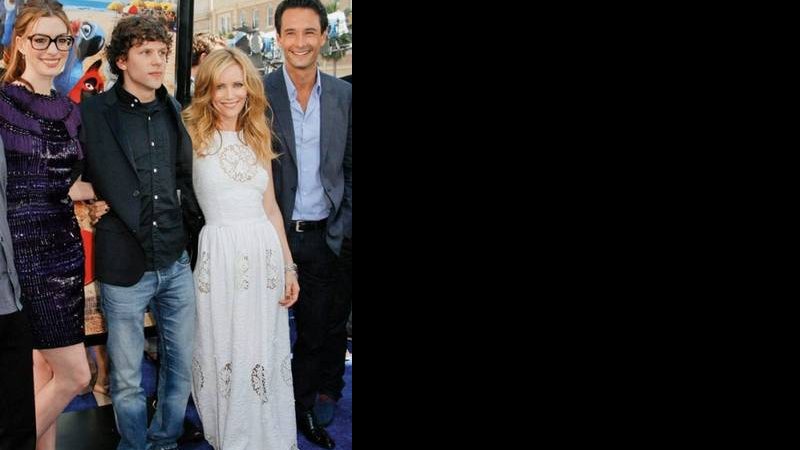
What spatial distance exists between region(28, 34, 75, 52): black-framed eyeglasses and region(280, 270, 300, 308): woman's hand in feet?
3.07

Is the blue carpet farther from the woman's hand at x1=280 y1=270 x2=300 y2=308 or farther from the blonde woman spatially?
the woman's hand at x1=280 y1=270 x2=300 y2=308

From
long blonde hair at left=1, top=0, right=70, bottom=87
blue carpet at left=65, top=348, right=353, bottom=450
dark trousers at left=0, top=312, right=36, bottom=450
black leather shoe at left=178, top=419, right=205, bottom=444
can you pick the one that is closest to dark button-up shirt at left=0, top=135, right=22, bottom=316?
dark trousers at left=0, top=312, right=36, bottom=450

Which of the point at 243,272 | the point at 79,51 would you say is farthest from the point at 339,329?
the point at 79,51

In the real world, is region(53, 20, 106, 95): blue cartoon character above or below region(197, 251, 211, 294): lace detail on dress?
above

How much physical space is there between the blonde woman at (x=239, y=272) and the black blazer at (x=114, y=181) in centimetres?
13

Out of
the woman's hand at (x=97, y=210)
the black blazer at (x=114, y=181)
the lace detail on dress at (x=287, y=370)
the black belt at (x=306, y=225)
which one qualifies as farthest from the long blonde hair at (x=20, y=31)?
the lace detail on dress at (x=287, y=370)

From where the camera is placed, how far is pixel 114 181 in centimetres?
196

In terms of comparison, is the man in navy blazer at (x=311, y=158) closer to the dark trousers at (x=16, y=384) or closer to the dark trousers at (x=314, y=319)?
the dark trousers at (x=314, y=319)

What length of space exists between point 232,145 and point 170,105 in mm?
217

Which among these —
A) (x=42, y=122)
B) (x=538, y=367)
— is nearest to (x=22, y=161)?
(x=42, y=122)

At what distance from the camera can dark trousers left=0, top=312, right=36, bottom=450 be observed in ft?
5.65

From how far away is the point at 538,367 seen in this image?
157 centimetres

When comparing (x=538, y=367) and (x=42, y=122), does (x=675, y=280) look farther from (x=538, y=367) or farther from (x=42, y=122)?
(x=42, y=122)

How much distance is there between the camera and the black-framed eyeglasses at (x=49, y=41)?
1.78 m
